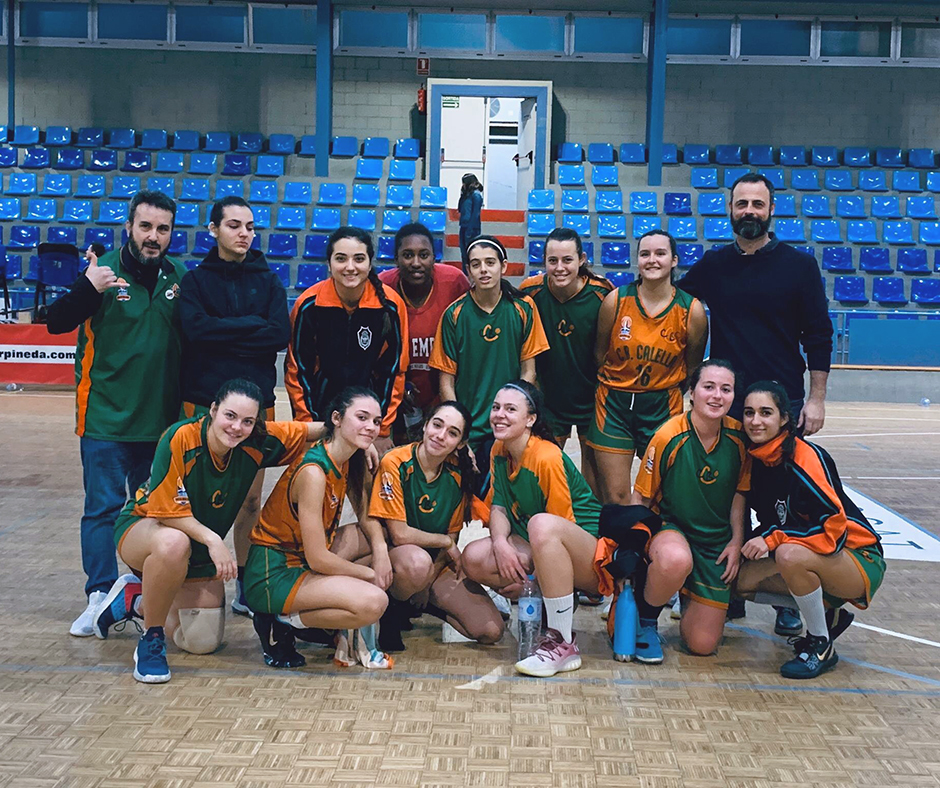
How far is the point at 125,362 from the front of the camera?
12.6 feet

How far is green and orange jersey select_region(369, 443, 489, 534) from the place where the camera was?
12.3 ft

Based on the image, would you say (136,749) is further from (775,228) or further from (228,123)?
(228,123)

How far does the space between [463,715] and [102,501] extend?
1.66 metres

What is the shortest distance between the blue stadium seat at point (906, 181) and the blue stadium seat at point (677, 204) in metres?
3.09

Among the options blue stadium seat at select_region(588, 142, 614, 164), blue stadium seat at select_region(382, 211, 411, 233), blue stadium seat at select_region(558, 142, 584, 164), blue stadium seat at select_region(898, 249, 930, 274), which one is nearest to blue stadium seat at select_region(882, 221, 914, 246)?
blue stadium seat at select_region(898, 249, 930, 274)

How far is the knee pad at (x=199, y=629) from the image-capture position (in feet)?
11.8

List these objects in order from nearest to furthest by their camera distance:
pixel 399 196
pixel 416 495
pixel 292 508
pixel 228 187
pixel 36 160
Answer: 1. pixel 292 508
2. pixel 416 495
3. pixel 399 196
4. pixel 228 187
5. pixel 36 160

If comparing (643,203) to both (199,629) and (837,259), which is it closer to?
(837,259)

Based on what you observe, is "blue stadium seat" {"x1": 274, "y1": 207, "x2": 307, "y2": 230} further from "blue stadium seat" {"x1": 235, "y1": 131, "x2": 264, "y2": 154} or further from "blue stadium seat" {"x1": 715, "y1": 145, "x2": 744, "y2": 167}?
"blue stadium seat" {"x1": 715, "y1": 145, "x2": 744, "y2": 167}

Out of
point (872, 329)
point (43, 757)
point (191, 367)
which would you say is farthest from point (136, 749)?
point (872, 329)

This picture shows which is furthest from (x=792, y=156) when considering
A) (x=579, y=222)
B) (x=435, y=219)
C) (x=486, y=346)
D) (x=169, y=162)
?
(x=486, y=346)

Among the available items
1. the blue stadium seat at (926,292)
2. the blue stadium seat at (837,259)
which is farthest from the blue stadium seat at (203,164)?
the blue stadium seat at (926,292)

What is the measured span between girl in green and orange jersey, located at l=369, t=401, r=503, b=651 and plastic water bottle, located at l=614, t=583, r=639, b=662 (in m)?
0.45

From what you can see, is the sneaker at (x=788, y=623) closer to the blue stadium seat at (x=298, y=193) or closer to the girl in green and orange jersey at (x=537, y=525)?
the girl in green and orange jersey at (x=537, y=525)
